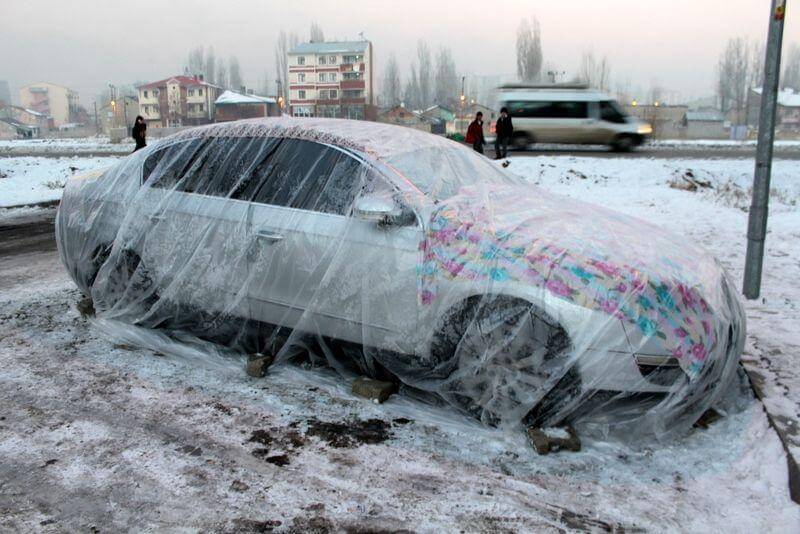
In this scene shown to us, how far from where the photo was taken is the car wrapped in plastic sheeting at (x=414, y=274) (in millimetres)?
3184

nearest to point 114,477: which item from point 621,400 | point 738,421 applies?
point 621,400

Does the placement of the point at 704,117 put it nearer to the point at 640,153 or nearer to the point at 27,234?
the point at 640,153

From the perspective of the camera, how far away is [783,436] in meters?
3.28

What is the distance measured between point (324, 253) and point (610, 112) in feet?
64.3

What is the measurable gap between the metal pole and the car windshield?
239 cm

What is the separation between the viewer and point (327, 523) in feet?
8.74

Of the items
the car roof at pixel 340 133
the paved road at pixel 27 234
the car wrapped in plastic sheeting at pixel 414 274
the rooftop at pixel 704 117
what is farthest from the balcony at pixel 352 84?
the car roof at pixel 340 133

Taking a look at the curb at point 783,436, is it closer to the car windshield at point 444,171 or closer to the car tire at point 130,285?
the car windshield at point 444,171

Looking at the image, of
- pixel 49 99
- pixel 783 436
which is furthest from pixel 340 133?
pixel 49 99

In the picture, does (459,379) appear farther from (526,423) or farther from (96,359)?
(96,359)

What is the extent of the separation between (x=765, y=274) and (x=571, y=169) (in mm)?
8754

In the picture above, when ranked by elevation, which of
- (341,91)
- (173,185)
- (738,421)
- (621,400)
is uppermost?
(341,91)

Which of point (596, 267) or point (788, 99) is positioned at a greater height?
point (788, 99)

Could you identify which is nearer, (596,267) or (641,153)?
(596,267)
